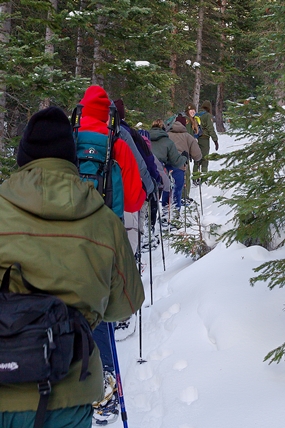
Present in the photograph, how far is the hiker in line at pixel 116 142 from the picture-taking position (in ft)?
13.2

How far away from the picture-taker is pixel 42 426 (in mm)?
1745

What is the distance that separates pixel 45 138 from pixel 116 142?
191cm

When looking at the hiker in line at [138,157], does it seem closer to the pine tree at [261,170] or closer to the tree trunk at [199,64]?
the pine tree at [261,170]

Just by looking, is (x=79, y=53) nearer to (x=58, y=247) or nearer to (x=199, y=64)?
(x=58, y=247)

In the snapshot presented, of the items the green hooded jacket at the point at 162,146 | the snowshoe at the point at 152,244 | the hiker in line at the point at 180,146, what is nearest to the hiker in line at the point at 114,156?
the snowshoe at the point at 152,244

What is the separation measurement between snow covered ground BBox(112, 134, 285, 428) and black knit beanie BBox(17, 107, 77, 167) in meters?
1.76

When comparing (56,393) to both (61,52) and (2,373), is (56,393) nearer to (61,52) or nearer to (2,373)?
(2,373)

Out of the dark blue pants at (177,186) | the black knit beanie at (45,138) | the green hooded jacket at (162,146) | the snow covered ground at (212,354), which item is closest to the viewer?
the black knit beanie at (45,138)

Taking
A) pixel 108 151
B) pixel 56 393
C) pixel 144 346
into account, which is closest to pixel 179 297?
pixel 144 346

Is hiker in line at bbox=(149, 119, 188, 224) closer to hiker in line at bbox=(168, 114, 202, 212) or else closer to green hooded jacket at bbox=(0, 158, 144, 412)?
hiker in line at bbox=(168, 114, 202, 212)

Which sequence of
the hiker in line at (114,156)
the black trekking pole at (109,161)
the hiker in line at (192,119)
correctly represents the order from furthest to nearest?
the hiker in line at (192,119)
the black trekking pole at (109,161)
the hiker in line at (114,156)

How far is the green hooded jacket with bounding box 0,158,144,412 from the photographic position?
1.80 metres

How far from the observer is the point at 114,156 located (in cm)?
400

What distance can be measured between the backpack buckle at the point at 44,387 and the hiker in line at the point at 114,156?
2027 millimetres
